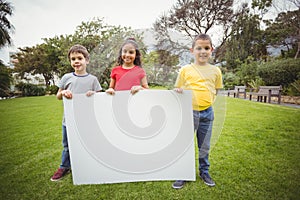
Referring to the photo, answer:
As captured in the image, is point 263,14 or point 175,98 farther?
point 263,14

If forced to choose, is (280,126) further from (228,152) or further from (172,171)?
(172,171)

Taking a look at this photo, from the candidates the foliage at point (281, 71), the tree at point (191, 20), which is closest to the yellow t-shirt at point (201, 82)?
the tree at point (191, 20)

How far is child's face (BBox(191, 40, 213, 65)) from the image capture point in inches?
42.9

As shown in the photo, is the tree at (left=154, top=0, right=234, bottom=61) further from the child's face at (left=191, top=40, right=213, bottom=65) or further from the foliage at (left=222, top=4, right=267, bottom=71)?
the foliage at (left=222, top=4, right=267, bottom=71)

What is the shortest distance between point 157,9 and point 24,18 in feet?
4.22

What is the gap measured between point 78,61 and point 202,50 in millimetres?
883

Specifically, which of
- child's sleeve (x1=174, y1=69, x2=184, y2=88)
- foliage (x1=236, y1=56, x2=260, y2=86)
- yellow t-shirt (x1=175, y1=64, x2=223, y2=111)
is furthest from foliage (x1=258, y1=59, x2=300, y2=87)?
child's sleeve (x1=174, y1=69, x2=184, y2=88)

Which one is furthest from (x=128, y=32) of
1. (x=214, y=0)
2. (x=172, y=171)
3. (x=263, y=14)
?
(x=263, y=14)

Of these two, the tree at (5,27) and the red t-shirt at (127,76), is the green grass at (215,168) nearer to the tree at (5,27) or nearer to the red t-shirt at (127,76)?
the red t-shirt at (127,76)

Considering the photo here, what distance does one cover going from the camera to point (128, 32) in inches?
44.4

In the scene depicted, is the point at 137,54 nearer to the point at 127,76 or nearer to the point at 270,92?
the point at 127,76

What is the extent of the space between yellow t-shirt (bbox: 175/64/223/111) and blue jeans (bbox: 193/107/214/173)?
0.21 feet

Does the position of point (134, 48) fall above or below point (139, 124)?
above

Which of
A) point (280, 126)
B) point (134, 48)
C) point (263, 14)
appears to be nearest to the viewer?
point (134, 48)
